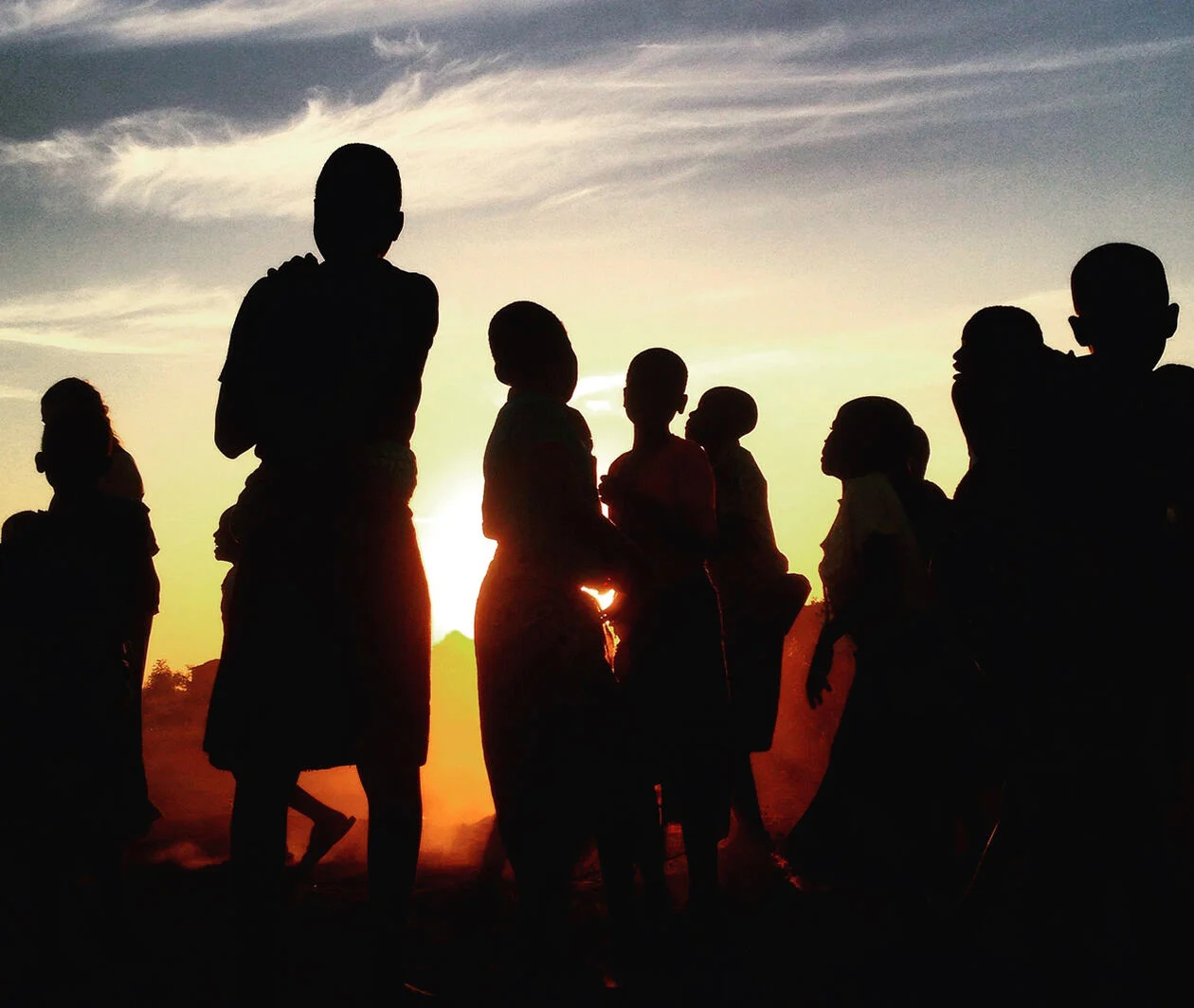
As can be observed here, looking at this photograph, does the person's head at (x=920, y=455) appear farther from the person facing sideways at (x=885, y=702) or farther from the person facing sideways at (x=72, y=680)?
the person facing sideways at (x=72, y=680)

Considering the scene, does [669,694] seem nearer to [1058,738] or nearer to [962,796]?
[962,796]

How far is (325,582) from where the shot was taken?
3.51 meters

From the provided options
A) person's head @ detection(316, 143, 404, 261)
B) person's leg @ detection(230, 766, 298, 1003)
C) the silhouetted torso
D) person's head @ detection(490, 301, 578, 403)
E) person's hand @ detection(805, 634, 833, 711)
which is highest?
person's head @ detection(316, 143, 404, 261)

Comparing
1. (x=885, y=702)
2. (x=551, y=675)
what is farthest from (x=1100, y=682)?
(x=885, y=702)

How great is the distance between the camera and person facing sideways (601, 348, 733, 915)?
5.26 metres

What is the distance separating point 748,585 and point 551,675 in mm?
3188

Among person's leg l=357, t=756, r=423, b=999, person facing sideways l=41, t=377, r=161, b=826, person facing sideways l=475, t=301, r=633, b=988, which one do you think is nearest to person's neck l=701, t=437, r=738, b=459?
person facing sideways l=475, t=301, r=633, b=988

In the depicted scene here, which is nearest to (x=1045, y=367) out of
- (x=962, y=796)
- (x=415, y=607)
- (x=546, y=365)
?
(x=546, y=365)

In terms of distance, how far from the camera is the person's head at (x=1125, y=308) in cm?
351

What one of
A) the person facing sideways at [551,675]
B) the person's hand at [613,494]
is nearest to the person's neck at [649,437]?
the person's hand at [613,494]

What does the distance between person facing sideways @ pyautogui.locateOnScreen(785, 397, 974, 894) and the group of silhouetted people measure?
0.5 inches

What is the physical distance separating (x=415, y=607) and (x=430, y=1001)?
115 cm

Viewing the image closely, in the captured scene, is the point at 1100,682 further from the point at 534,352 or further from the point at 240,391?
the point at 240,391

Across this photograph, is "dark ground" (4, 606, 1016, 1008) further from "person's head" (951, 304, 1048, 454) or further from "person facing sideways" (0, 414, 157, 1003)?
"person's head" (951, 304, 1048, 454)
